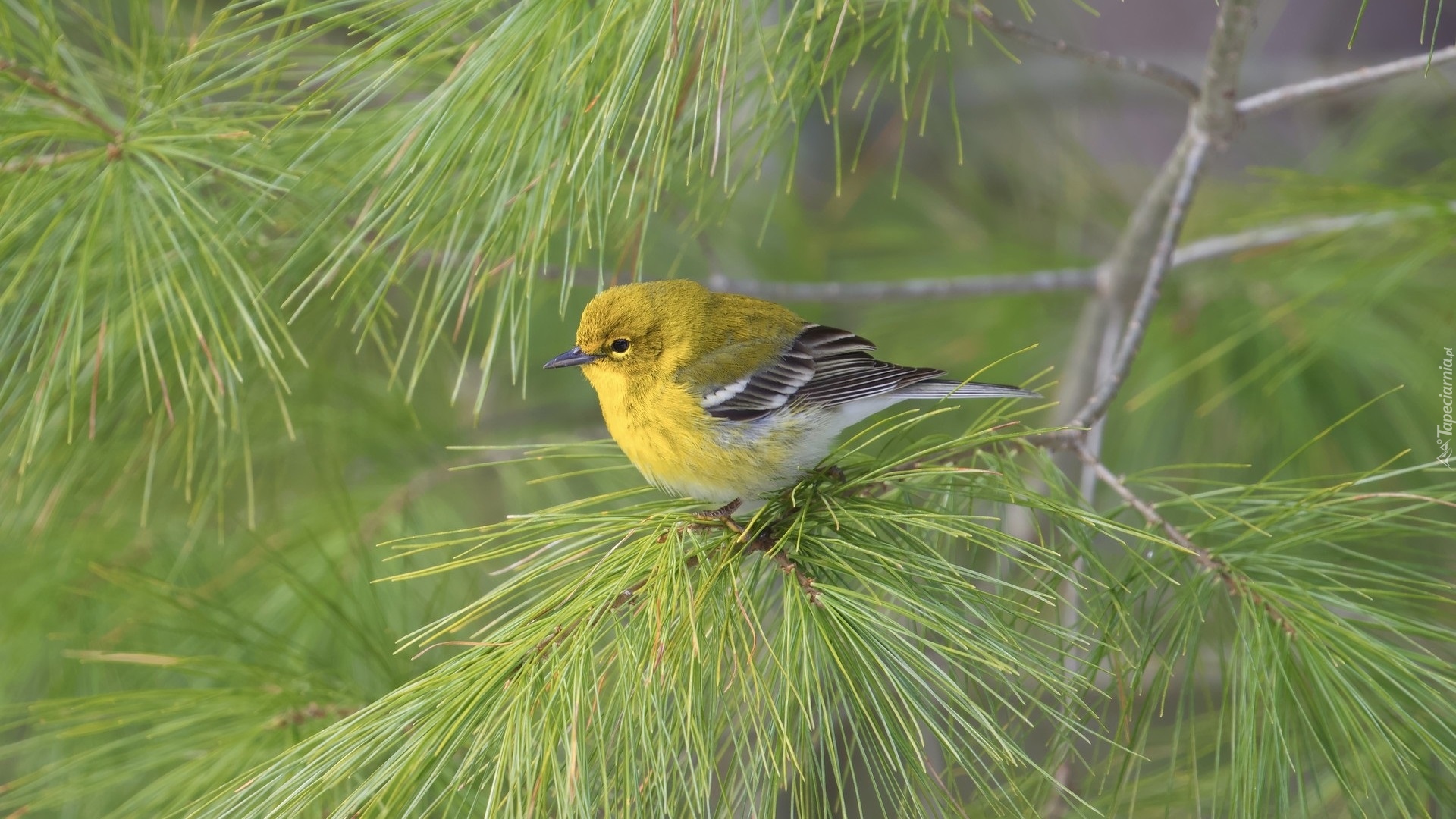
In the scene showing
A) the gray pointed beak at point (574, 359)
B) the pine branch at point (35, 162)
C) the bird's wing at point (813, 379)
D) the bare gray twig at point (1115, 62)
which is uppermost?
the pine branch at point (35, 162)

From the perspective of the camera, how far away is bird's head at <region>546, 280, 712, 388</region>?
6.27 ft

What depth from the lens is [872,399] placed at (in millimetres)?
1952

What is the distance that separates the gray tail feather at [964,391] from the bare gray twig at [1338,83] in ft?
1.95

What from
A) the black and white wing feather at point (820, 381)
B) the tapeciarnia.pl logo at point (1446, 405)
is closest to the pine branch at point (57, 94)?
the black and white wing feather at point (820, 381)

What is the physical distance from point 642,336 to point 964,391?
A: 0.57 m

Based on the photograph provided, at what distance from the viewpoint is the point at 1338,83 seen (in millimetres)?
1668

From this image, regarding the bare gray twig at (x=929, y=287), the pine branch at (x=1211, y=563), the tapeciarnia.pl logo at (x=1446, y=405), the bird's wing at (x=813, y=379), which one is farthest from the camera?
the bare gray twig at (x=929, y=287)

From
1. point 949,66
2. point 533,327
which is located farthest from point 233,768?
point 533,327

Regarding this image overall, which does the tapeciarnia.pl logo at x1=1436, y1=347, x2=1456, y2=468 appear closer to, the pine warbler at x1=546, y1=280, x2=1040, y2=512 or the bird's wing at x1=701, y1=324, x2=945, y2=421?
the pine warbler at x1=546, y1=280, x2=1040, y2=512

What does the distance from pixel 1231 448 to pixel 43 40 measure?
2.65 m

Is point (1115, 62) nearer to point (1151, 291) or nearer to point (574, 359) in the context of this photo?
point (1151, 291)

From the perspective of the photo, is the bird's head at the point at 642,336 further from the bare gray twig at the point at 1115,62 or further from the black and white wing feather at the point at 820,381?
the bare gray twig at the point at 1115,62

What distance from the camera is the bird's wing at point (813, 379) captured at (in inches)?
73.9

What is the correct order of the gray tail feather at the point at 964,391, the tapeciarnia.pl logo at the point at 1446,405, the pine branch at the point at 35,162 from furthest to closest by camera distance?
the tapeciarnia.pl logo at the point at 1446,405
the gray tail feather at the point at 964,391
the pine branch at the point at 35,162
